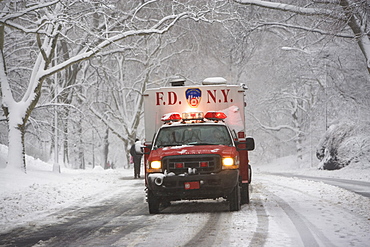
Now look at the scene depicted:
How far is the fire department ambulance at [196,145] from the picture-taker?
12.9 metres

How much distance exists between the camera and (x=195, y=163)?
42.4ft

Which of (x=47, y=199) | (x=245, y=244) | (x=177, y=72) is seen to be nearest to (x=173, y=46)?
(x=177, y=72)

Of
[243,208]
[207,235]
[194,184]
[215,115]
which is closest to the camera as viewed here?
[207,235]

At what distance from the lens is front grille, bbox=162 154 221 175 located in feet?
42.3

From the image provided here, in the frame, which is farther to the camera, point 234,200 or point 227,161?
point 234,200

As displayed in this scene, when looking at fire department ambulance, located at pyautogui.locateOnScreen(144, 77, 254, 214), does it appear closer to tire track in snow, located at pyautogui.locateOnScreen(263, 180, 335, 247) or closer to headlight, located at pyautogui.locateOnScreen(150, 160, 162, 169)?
headlight, located at pyautogui.locateOnScreen(150, 160, 162, 169)

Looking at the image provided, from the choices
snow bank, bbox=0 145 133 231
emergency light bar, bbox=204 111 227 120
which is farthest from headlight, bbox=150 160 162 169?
snow bank, bbox=0 145 133 231

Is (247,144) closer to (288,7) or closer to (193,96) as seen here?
(193,96)

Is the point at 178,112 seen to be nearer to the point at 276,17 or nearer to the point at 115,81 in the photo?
the point at 276,17

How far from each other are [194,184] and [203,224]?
177 centimetres

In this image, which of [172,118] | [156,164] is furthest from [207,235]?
[172,118]

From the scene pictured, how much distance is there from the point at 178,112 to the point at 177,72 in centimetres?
3310

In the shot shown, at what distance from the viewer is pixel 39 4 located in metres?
19.3

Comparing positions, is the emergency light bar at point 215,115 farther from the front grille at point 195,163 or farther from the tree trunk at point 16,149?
the tree trunk at point 16,149
